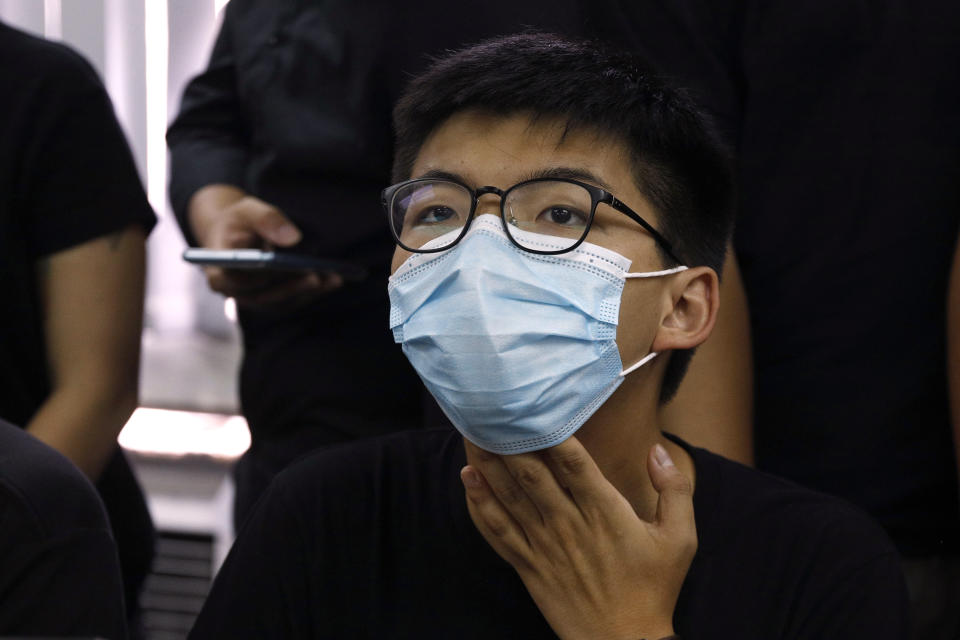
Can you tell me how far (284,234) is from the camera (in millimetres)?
1696

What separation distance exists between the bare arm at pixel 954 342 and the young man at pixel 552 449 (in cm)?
22

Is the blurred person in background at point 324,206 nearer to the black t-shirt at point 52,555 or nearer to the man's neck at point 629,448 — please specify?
the man's neck at point 629,448

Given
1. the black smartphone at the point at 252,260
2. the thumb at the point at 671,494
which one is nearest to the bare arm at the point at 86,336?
the black smartphone at the point at 252,260

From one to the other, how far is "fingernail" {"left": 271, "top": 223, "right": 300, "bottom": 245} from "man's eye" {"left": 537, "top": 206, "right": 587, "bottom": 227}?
59 cm

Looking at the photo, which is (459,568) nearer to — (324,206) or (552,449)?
(552,449)

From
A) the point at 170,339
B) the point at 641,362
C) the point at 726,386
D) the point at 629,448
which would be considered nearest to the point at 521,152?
the point at 641,362

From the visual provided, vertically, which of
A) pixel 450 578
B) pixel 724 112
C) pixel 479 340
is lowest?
pixel 450 578

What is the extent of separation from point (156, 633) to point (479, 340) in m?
2.31

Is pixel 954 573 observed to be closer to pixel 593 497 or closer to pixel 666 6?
pixel 593 497

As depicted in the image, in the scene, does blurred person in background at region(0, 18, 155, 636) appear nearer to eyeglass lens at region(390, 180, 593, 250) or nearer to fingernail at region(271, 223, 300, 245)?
fingernail at region(271, 223, 300, 245)

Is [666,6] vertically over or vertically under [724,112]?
over

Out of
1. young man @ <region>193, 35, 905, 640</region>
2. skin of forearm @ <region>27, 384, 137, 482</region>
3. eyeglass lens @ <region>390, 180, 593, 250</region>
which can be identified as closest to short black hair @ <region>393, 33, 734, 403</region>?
young man @ <region>193, 35, 905, 640</region>

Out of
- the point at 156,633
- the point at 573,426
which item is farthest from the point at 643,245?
the point at 156,633

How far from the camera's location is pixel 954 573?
159 cm
